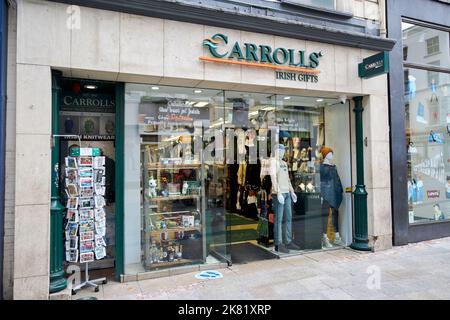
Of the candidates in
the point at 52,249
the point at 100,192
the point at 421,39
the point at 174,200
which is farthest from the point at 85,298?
the point at 421,39

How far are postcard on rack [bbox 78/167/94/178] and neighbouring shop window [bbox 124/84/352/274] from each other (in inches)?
28.1

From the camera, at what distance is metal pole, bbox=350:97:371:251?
6.92m

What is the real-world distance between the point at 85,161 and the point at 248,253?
3765 mm

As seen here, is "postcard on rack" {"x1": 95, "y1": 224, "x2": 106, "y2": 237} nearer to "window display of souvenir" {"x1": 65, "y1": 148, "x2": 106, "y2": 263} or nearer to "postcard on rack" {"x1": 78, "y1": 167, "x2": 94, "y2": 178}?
"window display of souvenir" {"x1": 65, "y1": 148, "x2": 106, "y2": 263}

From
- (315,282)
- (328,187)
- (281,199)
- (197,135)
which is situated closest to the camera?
(315,282)

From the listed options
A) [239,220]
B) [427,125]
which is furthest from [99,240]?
[427,125]

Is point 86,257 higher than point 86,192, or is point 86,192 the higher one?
point 86,192

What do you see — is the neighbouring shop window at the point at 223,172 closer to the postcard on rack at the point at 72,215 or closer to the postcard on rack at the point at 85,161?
the postcard on rack at the point at 85,161

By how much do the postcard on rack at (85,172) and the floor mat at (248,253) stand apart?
312 cm

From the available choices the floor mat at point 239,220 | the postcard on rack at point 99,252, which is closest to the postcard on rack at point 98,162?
the postcard on rack at point 99,252

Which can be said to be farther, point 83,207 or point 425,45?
point 425,45

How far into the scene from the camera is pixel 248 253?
6793 mm

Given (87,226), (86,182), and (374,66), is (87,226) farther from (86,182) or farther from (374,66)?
(374,66)

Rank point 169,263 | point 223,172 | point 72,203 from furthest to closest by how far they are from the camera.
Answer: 1. point 223,172
2. point 169,263
3. point 72,203
